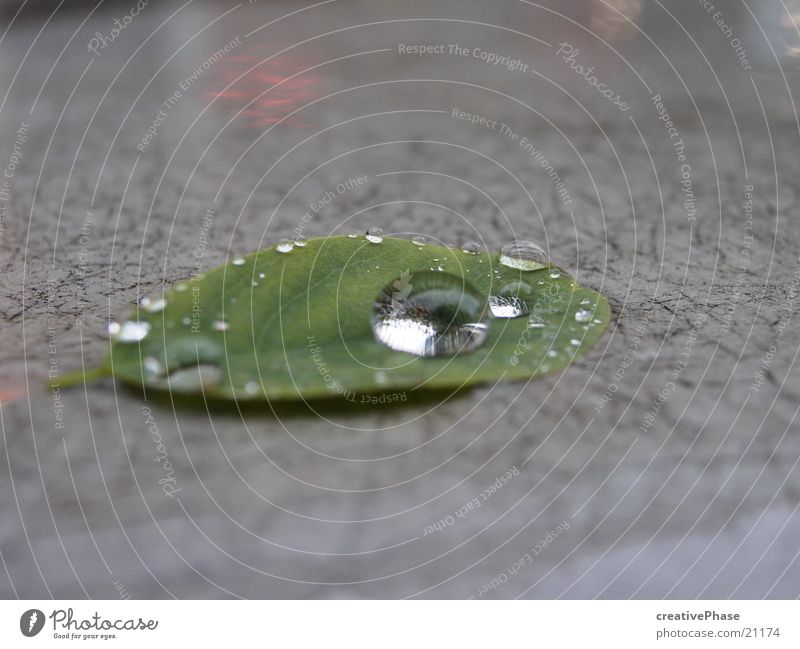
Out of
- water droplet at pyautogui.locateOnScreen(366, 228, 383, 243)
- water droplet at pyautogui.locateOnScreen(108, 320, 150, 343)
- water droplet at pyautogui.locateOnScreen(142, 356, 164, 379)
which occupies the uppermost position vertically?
water droplet at pyautogui.locateOnScreen(366, 228, 383, 243)

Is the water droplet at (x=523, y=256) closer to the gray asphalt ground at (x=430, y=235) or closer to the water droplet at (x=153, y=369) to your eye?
the gray asphalt ground at (x=430, y=235)

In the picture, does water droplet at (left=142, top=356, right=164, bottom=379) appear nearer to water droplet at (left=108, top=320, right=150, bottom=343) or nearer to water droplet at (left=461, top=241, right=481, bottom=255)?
water droplet at (left=108, top=320, right=150, bottom=343)

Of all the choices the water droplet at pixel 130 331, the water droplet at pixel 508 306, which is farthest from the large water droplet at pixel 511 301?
Answer: the water droplet at pixel 130 331

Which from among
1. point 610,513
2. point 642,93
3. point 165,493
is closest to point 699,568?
point 610,513

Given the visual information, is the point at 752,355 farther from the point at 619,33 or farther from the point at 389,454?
the point at 619,33

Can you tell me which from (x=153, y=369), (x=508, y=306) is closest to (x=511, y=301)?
(x=508, y=306)

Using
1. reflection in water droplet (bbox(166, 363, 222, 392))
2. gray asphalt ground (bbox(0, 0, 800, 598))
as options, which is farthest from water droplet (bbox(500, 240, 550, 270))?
reflection in water droplet (bbox(166, 363, 222, 392))

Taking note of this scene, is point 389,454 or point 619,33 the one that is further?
point 619,33

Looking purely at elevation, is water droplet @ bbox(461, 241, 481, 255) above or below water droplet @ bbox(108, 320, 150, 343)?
above
